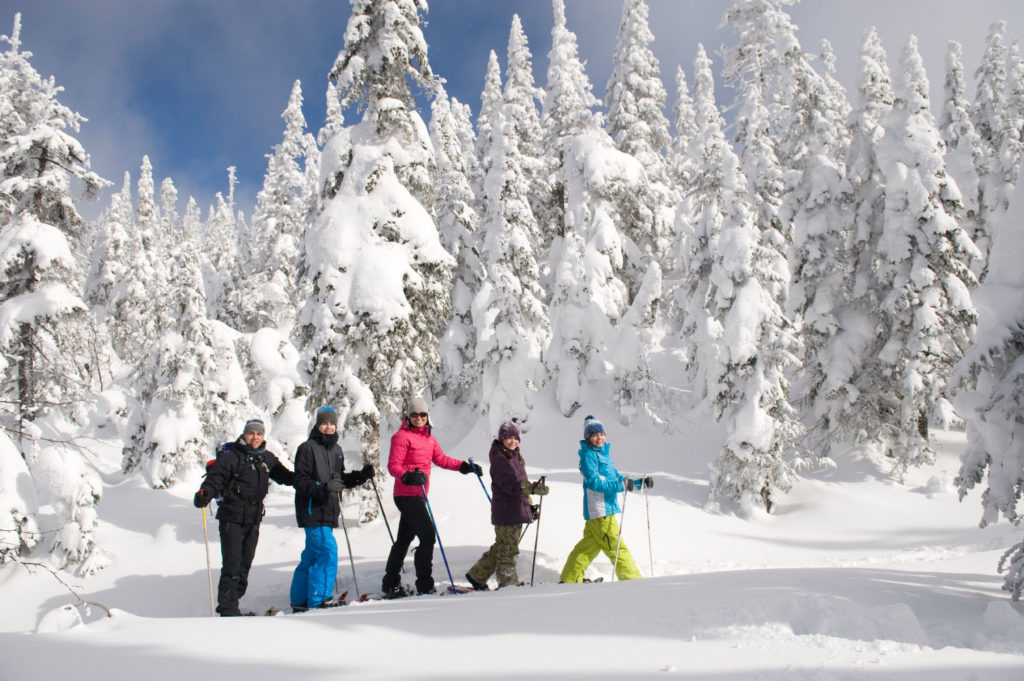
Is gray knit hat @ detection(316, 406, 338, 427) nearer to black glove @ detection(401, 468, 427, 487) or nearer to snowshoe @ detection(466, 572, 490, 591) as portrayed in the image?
black glove @ detection(401, 468, 427, 487)

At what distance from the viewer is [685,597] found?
4859 millimetres

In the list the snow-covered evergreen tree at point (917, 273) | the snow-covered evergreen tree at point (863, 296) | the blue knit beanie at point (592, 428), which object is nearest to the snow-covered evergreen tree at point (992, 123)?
the snow-covered evergreen tree at point (863, 296)

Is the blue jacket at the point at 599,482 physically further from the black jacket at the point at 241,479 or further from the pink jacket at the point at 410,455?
the black jacket at the point at 241,479

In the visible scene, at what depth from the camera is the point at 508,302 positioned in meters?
21.0

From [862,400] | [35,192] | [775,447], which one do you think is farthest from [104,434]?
[862,400]

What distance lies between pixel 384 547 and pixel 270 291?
64.5ft

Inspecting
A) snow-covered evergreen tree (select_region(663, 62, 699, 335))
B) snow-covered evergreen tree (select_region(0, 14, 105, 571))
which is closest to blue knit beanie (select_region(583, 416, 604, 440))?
snow-covered evergreen tree (select_region(0, 14, 105, 571))

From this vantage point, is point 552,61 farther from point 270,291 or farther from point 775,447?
point 775,447

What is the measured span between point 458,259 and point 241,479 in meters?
18.4

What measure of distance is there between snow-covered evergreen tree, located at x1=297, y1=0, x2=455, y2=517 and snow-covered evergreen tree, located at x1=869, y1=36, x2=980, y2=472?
1412 cm

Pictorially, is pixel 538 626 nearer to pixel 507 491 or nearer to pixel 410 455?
pixel 507 491

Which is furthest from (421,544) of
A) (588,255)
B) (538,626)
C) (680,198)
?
(680,198)

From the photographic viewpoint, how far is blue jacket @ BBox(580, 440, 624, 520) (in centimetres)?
744

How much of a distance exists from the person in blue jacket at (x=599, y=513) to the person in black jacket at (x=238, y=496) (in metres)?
3.82
